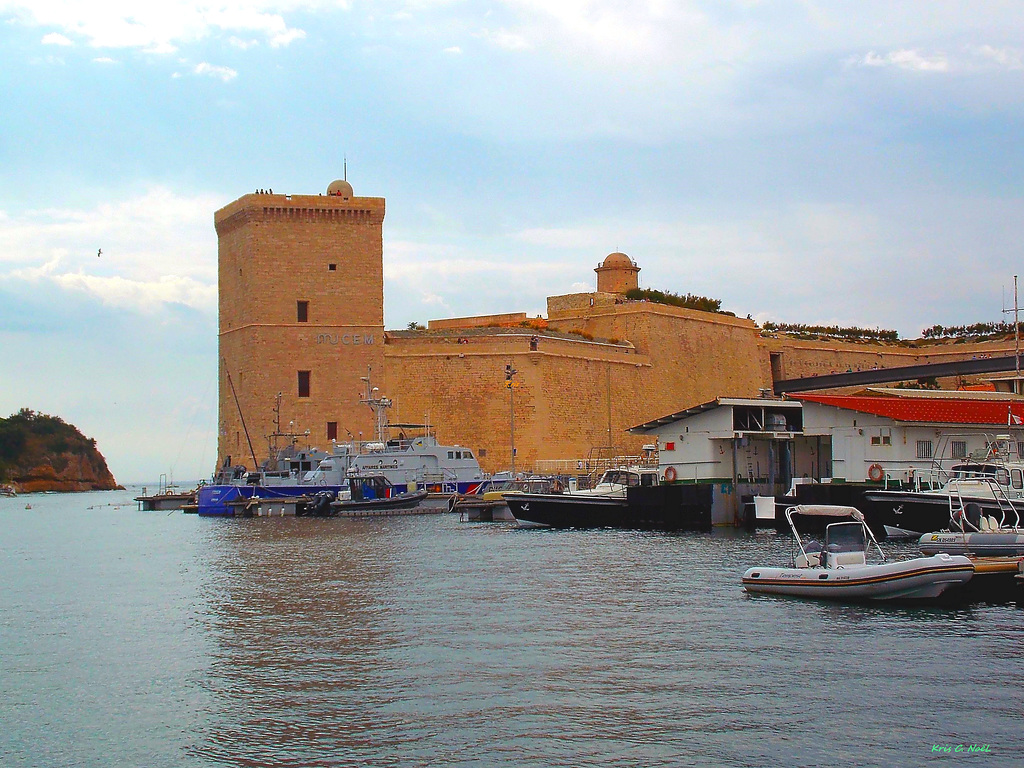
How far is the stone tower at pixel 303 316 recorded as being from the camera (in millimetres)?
39062

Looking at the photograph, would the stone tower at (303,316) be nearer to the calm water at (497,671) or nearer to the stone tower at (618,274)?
the stone tower at (618,274)

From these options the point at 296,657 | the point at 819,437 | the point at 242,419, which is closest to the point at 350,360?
the point at 242,419

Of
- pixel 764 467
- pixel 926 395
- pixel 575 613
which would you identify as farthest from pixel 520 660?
pixel 926 395

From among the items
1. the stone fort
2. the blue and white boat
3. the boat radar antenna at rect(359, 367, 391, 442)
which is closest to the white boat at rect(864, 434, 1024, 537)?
the blue and white boat

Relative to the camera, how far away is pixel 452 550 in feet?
66.2

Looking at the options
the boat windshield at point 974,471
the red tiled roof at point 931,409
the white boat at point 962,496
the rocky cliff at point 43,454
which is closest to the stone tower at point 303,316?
the red tiled roof at point 931,409

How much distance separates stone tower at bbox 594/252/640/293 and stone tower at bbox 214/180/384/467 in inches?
530

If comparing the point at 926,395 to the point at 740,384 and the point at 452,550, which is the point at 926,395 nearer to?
the point at 452,550

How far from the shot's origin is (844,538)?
1367cm

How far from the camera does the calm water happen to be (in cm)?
813

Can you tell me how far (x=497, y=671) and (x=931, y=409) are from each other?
1529 cm

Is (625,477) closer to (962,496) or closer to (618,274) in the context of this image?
(962,496)

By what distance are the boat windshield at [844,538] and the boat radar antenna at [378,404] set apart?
21.2 meters

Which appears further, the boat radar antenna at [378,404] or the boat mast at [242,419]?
the boat mast at [242,419]
